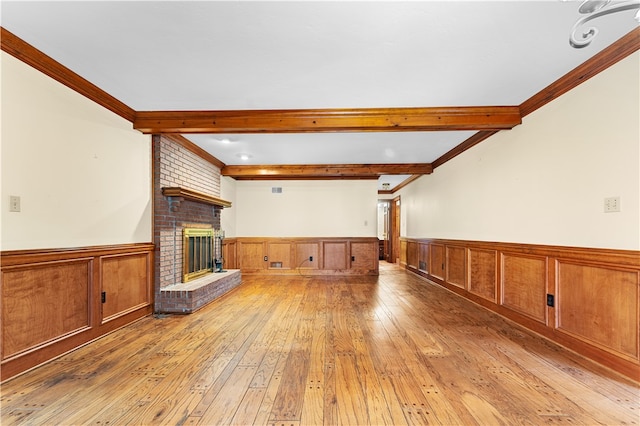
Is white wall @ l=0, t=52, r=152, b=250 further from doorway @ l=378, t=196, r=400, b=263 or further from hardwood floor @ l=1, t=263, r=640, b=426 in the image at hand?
doorway @ l=378, t=196, r=400, b=263

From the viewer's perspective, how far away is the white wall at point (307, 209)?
22.7 ft

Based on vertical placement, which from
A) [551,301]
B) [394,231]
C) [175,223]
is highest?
[175,223]

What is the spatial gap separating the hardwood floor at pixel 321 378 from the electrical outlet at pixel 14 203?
1.21 m

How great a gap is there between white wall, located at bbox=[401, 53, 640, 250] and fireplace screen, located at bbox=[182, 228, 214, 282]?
13.7 feet

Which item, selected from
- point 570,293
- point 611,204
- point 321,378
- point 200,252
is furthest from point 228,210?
point 611,204

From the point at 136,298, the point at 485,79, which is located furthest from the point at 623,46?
the point at 136,298

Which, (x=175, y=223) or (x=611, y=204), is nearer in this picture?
(x=611, y=204)

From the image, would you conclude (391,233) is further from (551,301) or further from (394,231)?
(551,301)

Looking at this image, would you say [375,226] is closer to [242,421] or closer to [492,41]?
[492,41]

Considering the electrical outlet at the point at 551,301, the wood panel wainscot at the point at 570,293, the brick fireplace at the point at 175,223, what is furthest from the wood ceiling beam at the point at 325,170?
the electrical outlet at the point at 551,301

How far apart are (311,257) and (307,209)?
112cm

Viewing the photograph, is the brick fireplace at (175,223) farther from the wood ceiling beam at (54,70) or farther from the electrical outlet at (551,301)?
the electrical outlet at (551,301)

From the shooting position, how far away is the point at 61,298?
2.52m

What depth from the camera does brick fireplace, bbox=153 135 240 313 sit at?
3766 mm
